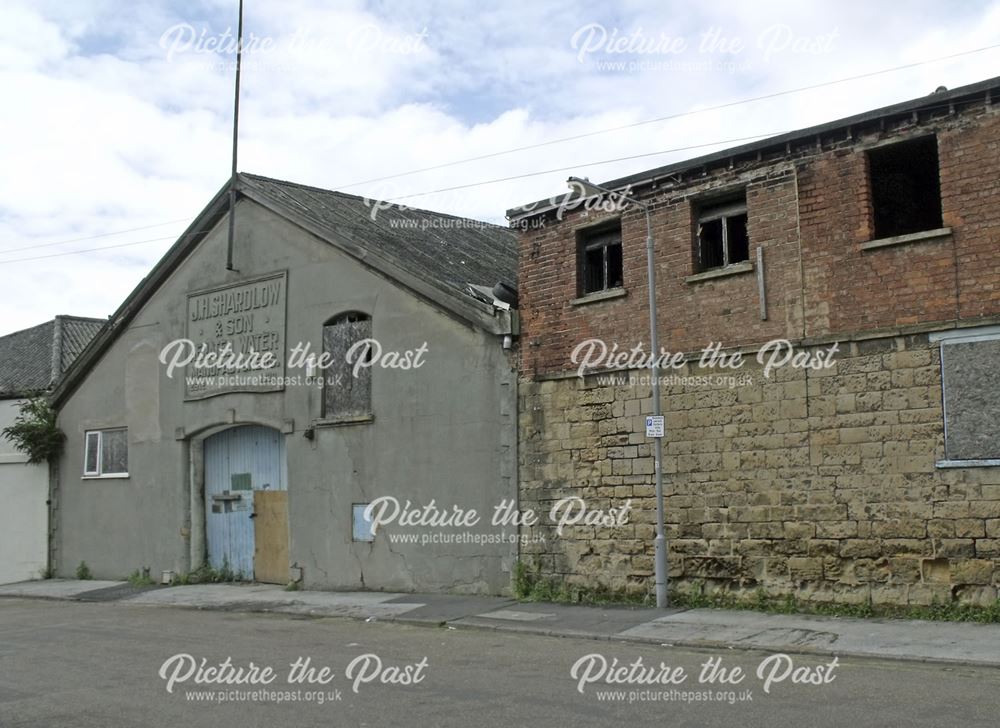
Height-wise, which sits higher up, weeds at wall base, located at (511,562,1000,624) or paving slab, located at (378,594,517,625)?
weeds at wall base, located at (511,562,1000,624)

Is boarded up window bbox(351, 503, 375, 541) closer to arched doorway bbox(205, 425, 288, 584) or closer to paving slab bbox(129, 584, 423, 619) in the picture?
paving slab bbox(129, 584, 423, 619)

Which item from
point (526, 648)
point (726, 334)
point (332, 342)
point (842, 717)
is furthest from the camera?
point (332, 342)

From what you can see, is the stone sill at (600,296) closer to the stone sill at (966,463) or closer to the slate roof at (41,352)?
the stone sill at (966,463)

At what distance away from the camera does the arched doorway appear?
20.4 metres

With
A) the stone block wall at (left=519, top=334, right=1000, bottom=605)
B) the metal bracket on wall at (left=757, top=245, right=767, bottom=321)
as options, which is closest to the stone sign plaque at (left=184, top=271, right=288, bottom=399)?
the stone block wall at (left=519, top=334, right=1000, bottom=605)

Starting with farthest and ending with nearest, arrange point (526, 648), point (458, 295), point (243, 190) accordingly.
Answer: point (243, 190) → point (458, 295) → point (526, 648)

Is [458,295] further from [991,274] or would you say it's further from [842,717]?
[842,717]

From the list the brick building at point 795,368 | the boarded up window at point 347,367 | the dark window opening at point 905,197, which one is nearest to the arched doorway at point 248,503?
the boarded up window at point 347,367

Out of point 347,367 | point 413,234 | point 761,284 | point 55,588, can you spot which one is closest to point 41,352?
point 55,588

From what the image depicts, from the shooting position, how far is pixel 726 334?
14445 mm

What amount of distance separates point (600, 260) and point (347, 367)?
5384 millimetres

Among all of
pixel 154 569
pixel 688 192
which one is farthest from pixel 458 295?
pixel 154 569

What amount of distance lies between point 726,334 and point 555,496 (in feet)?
12.4

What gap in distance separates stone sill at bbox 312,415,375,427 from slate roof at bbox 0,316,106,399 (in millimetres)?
10766
